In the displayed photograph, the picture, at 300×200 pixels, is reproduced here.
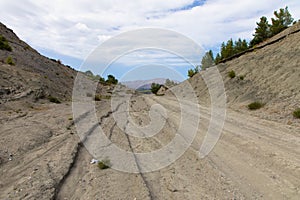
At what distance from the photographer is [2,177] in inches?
201

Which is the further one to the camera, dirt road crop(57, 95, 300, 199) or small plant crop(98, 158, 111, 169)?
small plant crop(98, 158, 111, 169)

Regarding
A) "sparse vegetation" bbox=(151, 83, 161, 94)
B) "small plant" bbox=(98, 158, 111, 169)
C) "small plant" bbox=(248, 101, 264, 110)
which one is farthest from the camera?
"sparse vegetation" bbox=(151, 83, 161, 94)

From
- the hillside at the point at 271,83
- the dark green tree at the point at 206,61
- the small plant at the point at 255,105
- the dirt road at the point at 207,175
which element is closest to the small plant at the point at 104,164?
the dirt road at the point at 207,175

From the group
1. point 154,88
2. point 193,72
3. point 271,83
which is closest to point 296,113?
point 271,83

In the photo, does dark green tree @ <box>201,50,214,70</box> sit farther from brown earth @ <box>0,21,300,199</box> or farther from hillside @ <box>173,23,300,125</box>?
brown earth @ <box>0,21,300,199</box>

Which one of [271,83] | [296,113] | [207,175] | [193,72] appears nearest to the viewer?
[207,175]

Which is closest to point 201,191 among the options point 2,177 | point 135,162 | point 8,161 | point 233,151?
point 135,162

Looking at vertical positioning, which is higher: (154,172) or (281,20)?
(281,20)

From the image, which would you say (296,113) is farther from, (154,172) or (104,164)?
(104,164)

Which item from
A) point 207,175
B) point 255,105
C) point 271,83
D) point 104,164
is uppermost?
point 271,83

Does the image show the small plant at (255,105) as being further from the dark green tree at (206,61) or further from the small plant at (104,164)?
the dark green tree at (206,61)

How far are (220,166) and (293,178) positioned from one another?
170cm

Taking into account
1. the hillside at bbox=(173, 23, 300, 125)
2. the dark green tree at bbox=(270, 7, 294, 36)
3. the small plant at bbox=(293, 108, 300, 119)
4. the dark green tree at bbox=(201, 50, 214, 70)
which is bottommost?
the small plant at bbox=(293, 108, 300, 119)

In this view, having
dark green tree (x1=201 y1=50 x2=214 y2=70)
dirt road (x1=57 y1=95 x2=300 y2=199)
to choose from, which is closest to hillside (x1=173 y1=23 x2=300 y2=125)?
dirt road (x1=57 y1=95 x2=300 y2=199)
